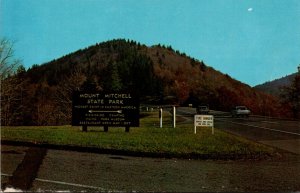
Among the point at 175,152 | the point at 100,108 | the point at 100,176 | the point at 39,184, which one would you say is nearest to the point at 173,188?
the point at 100,176

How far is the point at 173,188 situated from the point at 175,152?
15.8ft

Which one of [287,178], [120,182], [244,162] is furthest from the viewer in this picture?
[244,162]

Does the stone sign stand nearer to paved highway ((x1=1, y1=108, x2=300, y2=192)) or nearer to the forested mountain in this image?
paved highway ((x1=1, y1=108, x2=300, y2=192))

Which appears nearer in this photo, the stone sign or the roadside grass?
the roadside grass

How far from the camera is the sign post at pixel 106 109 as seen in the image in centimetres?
2075

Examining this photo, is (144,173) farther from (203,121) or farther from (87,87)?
(87,87)

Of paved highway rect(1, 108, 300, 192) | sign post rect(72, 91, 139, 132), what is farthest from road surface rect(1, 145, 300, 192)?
sign post rect(72, 91, 139, 132)

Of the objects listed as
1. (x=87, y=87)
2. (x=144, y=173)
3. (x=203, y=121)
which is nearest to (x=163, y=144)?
(x=144, y=173)

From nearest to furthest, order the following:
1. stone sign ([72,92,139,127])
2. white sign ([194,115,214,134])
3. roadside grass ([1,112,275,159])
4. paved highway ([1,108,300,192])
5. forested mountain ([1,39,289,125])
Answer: paved highway ([1,108,300,192]) → roadside grass ([1,112,275,159]) → stone sign ([72,92,139,127]) → white sign ([194,115,214,134]) → forested mountain ([1,39,289,125])

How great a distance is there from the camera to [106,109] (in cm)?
2078

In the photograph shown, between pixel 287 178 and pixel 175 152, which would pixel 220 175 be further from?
pixel 175 152

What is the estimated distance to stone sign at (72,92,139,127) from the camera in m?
20.8

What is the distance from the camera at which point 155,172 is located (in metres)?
11.3

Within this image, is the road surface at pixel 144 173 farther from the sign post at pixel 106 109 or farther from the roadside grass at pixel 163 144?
the sign post at pixel 106 109
